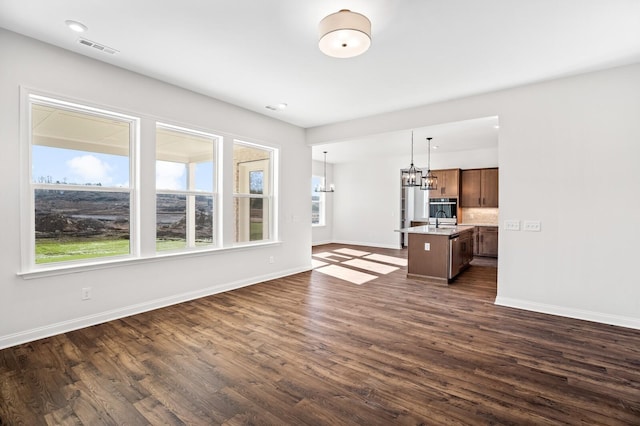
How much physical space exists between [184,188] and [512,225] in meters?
4.55

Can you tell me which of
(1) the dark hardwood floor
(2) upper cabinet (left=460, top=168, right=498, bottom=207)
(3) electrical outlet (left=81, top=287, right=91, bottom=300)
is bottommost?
(1) the dark hardwood floor

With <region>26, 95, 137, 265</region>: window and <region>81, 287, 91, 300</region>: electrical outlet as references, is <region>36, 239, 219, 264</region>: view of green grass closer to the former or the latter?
<region>26, 95, 137, 265</region>: window

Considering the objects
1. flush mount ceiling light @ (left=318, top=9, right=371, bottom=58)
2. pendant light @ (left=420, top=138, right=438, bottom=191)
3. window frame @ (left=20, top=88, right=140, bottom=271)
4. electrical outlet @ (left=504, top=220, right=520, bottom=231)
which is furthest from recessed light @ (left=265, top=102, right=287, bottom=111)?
pendant light @ (left=420, top=138, right=438, bottom=191)

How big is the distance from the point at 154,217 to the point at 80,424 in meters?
2.46

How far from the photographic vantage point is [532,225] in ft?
12.9

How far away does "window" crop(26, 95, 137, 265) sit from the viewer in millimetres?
3117

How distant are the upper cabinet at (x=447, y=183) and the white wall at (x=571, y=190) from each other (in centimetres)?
447

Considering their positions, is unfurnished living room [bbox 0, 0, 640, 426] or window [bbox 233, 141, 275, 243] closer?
unfurnished living room [bbox 0, 0, 640, 426]

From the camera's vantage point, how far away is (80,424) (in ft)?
6.02

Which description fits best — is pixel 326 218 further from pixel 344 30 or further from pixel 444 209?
pixel 344 30

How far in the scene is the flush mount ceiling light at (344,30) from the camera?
236 cm

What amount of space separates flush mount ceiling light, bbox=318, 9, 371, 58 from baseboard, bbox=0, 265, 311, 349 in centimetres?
358

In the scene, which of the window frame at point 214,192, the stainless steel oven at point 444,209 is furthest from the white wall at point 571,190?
the stainless steel oven at point 444,209

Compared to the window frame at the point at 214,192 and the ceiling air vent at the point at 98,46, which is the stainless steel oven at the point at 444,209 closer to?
the window frame at the point at 214,192
